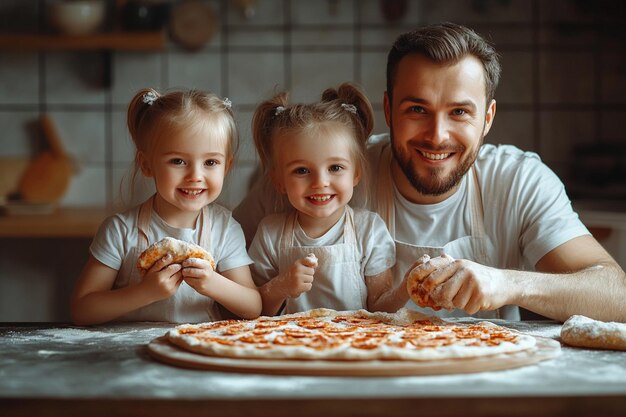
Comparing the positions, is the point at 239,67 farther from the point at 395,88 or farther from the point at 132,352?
the point at 132,352

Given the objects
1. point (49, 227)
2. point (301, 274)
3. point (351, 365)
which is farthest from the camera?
point (49, 227)

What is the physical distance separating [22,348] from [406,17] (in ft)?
8.58

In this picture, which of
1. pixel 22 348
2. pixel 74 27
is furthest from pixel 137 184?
pixel 74 27

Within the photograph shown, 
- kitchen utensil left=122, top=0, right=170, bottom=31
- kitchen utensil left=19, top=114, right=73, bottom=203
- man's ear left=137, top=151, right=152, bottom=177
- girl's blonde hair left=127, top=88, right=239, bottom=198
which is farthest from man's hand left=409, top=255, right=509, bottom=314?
kitchen utensil left=19, top=114, right=73, bottom=203

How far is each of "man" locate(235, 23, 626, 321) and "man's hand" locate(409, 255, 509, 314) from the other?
23 cm

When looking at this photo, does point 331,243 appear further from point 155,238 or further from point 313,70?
point 313,70

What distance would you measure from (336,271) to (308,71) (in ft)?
6.50

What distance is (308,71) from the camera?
3646 mm

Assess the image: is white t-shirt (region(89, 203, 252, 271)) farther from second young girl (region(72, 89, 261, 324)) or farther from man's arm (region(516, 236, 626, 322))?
man's arm (region(516, 236, 626, 322))

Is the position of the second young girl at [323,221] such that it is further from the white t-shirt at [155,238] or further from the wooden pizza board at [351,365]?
the wooden pizza board at [351,365]

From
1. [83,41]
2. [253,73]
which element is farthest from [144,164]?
[253,73]

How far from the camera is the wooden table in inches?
41.9

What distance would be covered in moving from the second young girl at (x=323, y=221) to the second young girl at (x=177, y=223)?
70 millimetres

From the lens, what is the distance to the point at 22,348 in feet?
4.65
